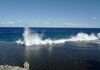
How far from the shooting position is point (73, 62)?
42.2 m

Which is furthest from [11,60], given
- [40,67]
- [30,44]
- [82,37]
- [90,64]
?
[82,37]

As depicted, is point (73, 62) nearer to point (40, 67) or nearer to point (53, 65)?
point (53, 65)

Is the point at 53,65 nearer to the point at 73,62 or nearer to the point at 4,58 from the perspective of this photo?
the point at 73,62

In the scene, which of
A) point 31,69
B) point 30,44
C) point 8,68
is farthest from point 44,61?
point 30,44

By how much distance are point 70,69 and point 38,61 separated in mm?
8259

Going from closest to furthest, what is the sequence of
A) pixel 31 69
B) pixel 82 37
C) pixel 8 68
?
pixel 8 68, pixel 31 69, pixel 82 37

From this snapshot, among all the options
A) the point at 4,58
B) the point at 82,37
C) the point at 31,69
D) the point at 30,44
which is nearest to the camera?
the point at 31,69

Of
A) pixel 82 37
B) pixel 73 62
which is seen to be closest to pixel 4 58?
pixel 73 62

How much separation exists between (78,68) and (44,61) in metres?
8.01

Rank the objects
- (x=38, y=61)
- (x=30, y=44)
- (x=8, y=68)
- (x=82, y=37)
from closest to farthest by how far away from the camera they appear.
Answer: (x=8, y=68) → (x=38, y=61) → (x=30, y=44) → (x=82, y=37)

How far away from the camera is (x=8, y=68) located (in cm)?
2878

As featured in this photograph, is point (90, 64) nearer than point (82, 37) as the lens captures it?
Yes

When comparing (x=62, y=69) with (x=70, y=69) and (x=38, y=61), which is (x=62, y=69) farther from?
(x=38, y=61)

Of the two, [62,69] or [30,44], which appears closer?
[62,69]
